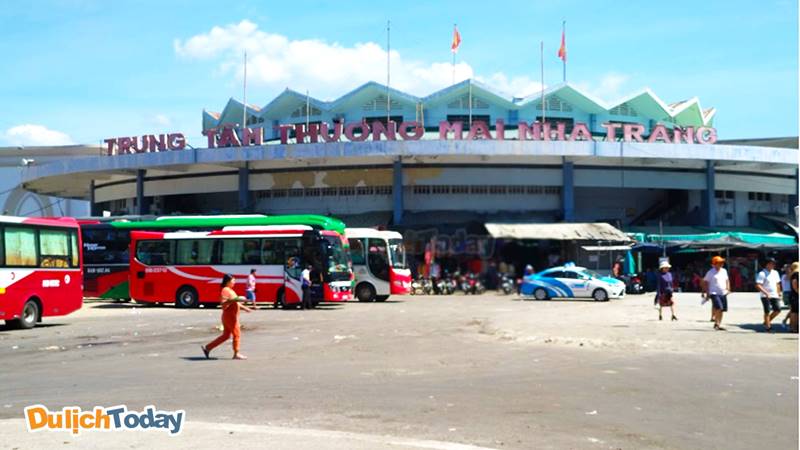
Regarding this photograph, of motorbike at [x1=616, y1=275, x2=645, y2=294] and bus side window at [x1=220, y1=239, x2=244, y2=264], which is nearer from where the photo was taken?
bus side window at [x1=220, y1=239, x2=244, y2=264]

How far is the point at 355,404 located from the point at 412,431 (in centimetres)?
161

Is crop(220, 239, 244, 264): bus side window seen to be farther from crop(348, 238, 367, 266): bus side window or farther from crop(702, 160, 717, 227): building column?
crop(702, 160, 717, 227): building column

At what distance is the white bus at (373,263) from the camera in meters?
34.1

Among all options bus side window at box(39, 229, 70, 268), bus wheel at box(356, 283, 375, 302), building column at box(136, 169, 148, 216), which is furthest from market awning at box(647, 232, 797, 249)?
bus side window at box(39, 229, 70, 268)

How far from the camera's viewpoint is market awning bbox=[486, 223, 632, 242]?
132 feet

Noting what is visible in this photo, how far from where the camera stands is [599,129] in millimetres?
54750

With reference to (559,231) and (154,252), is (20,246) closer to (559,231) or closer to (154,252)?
(154,252)

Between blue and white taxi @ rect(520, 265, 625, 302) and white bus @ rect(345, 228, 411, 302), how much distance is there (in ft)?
17.8

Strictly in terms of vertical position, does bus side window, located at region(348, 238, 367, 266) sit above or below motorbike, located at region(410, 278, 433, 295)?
above

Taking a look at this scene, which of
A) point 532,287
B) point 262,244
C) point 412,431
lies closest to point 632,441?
point 412,431

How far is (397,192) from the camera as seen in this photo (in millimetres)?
46375

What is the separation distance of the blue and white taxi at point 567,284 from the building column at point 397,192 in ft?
40.4

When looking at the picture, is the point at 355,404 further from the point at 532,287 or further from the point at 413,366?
the point at 532,287

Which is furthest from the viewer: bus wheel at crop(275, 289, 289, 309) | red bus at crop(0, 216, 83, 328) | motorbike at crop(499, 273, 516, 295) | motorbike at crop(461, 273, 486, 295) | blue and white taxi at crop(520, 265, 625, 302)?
motorbike at crop(461, 273, 486, 295)
